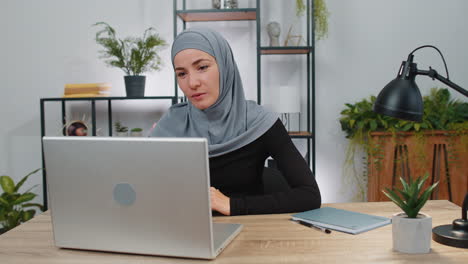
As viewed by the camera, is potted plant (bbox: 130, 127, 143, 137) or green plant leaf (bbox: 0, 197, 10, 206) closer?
green plant leaf (bbox: 0, 197, 10, 206)

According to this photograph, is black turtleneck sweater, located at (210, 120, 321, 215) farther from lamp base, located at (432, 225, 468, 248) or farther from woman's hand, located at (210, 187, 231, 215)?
lamp base, located at (432, 225, 468, 248)

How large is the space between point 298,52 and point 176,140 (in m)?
2.41

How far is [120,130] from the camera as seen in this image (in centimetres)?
303

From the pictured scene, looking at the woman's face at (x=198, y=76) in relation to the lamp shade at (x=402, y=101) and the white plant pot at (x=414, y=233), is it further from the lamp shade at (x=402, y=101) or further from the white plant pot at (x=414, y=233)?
the white plant pot at (x=414, y=233)

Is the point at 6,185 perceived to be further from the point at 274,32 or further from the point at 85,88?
the point at 274,32

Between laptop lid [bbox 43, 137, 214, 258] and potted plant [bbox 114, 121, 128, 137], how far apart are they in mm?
2108

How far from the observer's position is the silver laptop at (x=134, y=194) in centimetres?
84

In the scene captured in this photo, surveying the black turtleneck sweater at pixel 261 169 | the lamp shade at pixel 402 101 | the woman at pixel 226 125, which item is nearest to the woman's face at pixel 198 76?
the woman at pixel 226 125

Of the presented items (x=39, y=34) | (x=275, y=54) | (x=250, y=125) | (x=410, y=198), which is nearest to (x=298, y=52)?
(x=275, y=54)

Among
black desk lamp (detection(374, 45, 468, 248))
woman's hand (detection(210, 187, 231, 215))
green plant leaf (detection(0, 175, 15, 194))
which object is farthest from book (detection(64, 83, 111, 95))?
black desk lamp (detection(374, 45, 468, 248))

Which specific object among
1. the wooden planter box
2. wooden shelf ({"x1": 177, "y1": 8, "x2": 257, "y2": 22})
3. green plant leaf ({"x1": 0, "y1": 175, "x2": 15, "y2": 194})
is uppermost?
wooden shelf ({"x1": 177, "y1": 8, "x2": 257, "y2": 22})

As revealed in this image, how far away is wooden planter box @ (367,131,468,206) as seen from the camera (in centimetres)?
282

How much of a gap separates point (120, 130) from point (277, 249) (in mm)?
2250

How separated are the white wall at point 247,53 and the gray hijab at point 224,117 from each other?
61.5 inches
